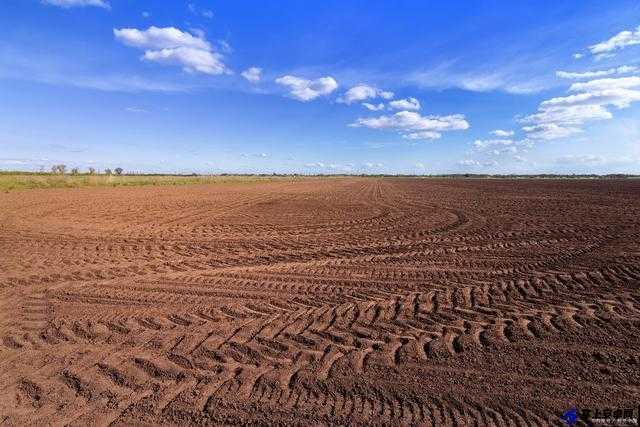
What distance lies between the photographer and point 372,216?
49.1 ft

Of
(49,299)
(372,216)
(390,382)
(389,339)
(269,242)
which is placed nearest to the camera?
(390,382)

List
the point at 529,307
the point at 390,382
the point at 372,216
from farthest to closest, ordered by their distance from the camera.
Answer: the point at 372,216 < the point at 529,307 < the point at 390,382

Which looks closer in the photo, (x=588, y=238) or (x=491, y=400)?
(x=491, y=400)

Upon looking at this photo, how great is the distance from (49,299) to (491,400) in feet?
19.5

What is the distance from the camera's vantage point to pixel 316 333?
4.33m

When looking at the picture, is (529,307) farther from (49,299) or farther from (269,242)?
(49,299)

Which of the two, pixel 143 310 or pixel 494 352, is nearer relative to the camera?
pixel 494 352

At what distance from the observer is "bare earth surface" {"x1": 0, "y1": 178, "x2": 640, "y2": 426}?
3115 millimetres

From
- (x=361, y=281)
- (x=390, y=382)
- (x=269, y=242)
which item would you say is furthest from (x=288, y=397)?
(x=269, y=242)

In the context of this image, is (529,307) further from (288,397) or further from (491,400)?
(288,397)

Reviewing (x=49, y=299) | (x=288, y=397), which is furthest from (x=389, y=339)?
(x=49, y=299)

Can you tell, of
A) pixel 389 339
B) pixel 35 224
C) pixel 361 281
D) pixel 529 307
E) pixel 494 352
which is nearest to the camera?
pixel 494 352

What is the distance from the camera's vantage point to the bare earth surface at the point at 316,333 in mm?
3115

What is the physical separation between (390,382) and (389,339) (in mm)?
815
